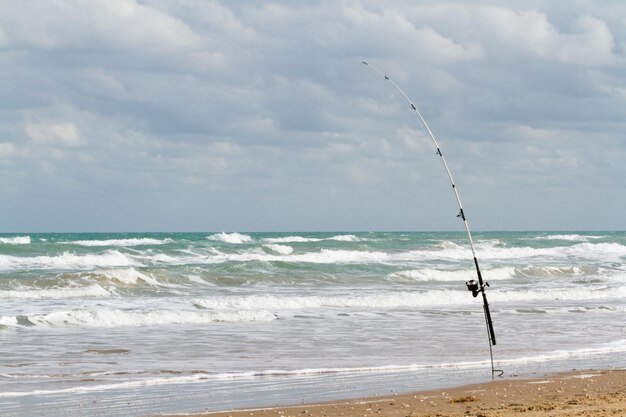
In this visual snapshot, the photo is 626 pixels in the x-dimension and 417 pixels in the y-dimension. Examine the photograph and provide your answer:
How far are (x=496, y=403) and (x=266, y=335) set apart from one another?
6.66m

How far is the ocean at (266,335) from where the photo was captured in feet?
31.1

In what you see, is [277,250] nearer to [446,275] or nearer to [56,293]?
[446,275]

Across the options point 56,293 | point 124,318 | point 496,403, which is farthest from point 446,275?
point 496,403

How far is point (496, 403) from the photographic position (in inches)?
331

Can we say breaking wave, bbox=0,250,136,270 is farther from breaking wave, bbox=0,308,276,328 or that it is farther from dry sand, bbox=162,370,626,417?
dry sand, bbox=162,370,626,417

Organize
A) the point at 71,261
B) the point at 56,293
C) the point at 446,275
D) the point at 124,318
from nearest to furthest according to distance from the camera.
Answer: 1. the point at 124,318
2. the point at 56,293
3. the point at 446,275
4. the point at 71,261

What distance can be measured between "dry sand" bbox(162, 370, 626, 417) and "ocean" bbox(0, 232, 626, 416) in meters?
0.49

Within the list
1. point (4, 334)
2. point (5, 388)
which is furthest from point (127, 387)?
point (4, 334)

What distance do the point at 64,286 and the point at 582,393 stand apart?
56.0 ft

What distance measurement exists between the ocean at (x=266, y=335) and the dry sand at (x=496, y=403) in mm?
485

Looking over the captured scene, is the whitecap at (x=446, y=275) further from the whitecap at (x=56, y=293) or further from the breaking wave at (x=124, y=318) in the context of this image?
the breaking wave at (x=124, y=318)

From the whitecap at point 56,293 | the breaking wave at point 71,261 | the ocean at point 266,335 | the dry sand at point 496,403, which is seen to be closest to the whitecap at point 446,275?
the ocean at point 266,335

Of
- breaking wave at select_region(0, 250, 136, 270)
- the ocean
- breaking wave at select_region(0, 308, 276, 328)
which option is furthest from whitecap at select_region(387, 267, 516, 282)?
breaking wave at select_region(0, 308, 276, 328)

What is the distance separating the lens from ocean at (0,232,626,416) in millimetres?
9492
